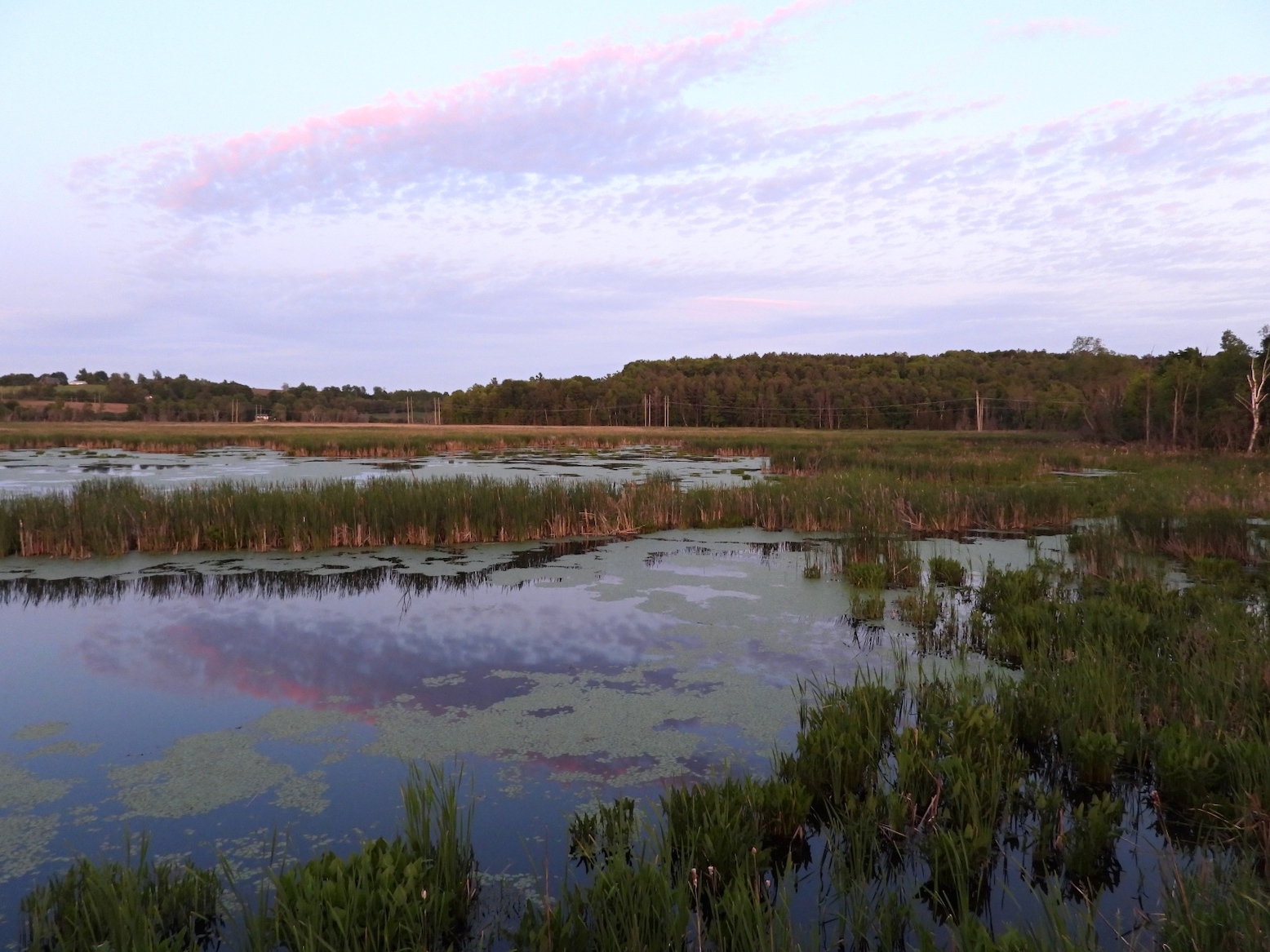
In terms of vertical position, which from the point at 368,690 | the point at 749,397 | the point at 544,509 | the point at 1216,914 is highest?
the point at 749,397

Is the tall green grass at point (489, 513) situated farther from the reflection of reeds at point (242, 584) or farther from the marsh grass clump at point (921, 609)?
the reflection of reeds at point (242, 584)

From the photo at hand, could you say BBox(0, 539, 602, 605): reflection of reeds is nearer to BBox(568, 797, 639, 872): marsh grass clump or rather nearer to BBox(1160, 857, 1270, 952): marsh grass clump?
BBox(568, 797, 639, 872): marsh grass clump

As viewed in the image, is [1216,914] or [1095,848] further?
[1095,848]

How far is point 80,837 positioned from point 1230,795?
4.21 meters

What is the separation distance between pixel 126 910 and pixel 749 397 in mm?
60276

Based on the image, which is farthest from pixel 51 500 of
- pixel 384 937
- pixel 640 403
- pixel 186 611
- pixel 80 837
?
pixel 640 403

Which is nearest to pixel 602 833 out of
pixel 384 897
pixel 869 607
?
pixel 384 897

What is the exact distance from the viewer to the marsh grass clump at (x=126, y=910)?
2.06 metres

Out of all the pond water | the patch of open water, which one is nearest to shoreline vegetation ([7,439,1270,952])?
the patch of open water

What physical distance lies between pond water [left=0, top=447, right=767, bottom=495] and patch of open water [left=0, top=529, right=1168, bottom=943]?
546 cm

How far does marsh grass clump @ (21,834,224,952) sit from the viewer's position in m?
2.06

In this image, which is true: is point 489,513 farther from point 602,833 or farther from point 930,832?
point 930,832

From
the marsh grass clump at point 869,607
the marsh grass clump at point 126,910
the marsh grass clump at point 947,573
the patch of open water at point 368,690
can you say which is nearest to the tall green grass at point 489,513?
the marsh grass clump at point 947,573

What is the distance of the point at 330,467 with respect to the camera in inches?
776
